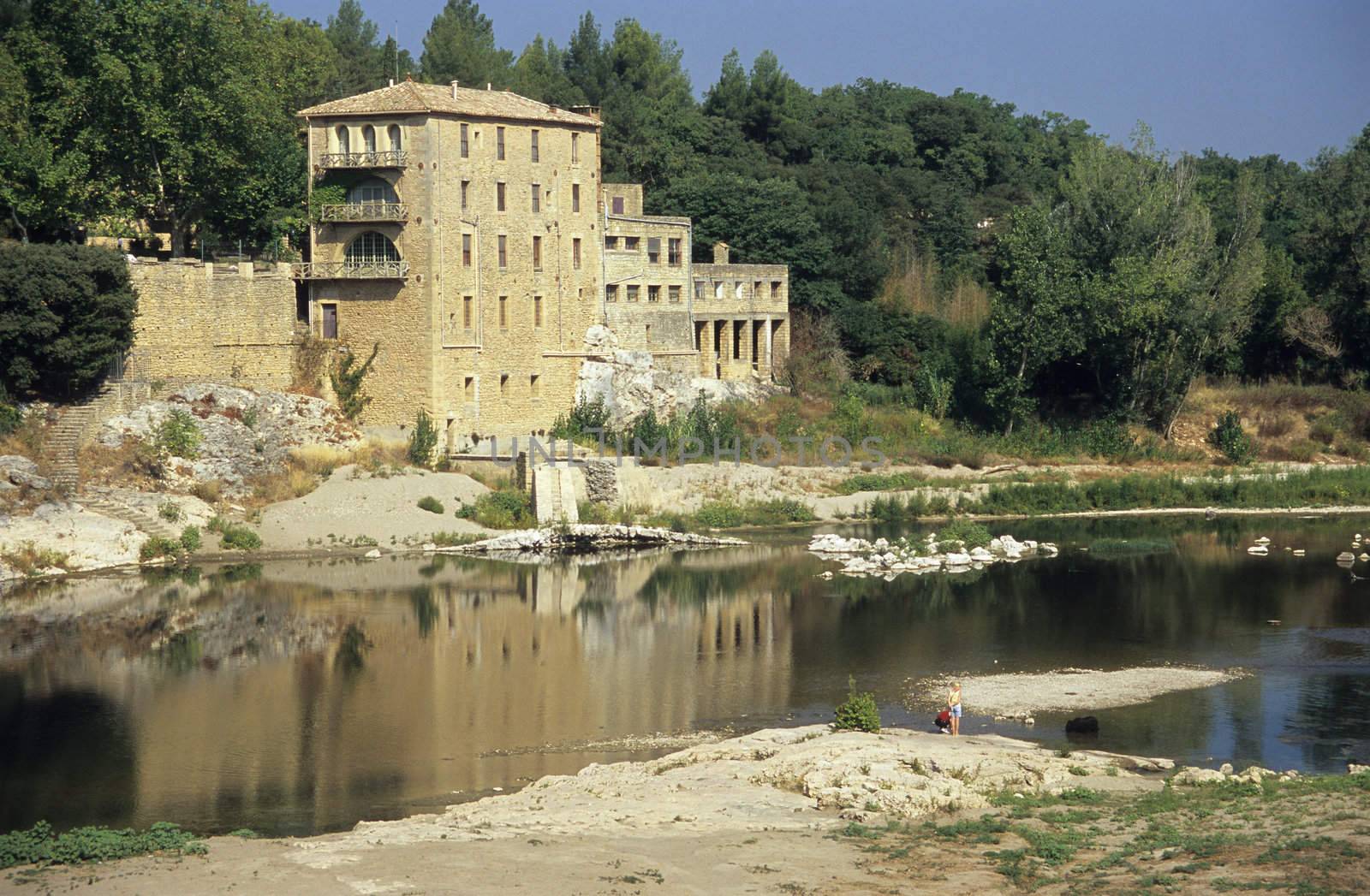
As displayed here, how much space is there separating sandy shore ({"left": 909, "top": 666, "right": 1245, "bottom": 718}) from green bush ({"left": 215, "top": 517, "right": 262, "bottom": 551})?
842 inches

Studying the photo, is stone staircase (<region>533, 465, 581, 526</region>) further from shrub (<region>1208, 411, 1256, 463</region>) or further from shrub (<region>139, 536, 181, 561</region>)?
shrub (<region>1208, 411, 1256, 463</region>)

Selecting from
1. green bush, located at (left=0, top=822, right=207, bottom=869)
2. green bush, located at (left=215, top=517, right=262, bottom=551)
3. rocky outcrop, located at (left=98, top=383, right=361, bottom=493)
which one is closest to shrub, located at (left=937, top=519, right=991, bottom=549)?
rocky outcrop, located at (left=98, top=383, right=361, bottom=493)

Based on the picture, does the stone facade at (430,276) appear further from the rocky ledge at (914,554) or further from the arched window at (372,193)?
the rocky ledge at (914,554)

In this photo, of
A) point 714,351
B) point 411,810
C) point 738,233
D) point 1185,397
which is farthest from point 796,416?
point 411,810

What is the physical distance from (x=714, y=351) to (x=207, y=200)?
19390 millimetres

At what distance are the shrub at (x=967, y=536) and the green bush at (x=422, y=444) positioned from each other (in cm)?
1553

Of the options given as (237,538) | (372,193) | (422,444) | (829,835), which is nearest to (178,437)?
(237,538)

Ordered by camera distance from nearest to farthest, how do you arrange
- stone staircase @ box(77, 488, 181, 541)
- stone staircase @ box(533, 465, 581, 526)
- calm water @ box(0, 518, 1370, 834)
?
calm water @ box(0, 518, 1370, 834) < stone staircase @ box(77, 488, 181, 541) < stone staircase @ box(533, 465, 581, 526)

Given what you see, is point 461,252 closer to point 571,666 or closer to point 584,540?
point 584,540

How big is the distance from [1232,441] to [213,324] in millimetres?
35406

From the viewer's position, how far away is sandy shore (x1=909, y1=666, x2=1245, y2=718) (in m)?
31.7

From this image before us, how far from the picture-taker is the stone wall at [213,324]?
5119 cm

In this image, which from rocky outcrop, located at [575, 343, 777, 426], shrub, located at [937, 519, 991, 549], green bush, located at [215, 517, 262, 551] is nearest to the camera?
green bush, located at [215, 517, 262, 551]

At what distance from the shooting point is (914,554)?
48.0 metres
